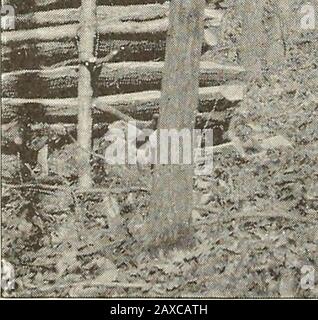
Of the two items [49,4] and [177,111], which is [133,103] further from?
[49,4]

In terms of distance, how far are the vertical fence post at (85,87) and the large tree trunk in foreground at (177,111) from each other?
288 mm

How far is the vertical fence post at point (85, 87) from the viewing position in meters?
2.03

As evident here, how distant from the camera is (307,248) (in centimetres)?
206

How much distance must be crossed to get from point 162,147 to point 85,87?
1.30ft

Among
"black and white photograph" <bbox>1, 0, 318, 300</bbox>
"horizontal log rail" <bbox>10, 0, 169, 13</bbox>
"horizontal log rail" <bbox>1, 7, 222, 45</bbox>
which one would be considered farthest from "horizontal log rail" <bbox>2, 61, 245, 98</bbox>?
"horizontal log rail" <bbox>10, 0, 169, 13</bbox>

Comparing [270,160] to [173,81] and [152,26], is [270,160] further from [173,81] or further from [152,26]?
[152,26]

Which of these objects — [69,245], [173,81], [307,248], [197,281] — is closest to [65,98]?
[173,81]

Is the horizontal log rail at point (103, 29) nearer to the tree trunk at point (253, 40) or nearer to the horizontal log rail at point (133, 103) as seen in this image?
the tree trunk at point (253, 40)

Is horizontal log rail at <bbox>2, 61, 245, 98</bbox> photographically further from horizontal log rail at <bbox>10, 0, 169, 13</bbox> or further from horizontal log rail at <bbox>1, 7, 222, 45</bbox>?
horizontal log rail at <bbox>10, 0, 169, 13</bbox>

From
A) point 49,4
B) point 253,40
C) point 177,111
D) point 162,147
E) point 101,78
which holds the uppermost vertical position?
point 49,4

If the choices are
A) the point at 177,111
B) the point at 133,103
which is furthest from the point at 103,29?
the point at 177,111

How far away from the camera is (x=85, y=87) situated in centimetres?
204

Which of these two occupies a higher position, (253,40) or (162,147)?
(253,40)

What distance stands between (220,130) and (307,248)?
599mm
